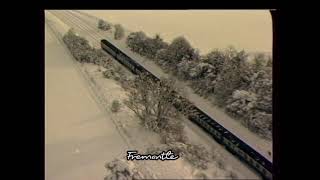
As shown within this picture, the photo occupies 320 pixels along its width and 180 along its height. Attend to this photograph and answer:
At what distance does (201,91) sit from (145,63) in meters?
0.45

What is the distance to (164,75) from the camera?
3252mm

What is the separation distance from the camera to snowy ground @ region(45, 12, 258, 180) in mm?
2912

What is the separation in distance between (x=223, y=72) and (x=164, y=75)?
418 mm

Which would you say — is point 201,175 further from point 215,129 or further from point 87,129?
point 87,129

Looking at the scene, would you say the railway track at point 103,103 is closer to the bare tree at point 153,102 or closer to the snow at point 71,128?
the snow at point 71,128

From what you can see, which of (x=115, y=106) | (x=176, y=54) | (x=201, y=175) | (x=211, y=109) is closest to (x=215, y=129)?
(x=211, y=109)

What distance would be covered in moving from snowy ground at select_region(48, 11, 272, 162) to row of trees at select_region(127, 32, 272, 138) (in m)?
0.04

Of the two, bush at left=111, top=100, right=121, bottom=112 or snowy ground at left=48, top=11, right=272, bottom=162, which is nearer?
snowy ground at left=48, top=11, right=272, bottom=162

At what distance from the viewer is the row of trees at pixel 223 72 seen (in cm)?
305

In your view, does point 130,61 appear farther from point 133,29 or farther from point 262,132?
point 262,132

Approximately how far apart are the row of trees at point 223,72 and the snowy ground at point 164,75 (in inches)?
1.6

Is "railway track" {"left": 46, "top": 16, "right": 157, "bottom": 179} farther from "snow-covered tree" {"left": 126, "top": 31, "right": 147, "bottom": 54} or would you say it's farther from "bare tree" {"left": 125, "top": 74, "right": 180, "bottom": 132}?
"snow-covered tree" {"left": 126, "top": 31, "right": 147, "bottom": 54}

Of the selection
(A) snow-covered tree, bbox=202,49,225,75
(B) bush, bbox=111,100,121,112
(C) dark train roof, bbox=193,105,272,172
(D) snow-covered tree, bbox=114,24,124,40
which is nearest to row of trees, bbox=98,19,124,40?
(D) snow-covered tree, bbox=114,24,124,40
